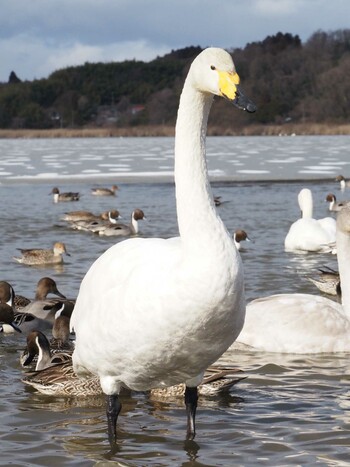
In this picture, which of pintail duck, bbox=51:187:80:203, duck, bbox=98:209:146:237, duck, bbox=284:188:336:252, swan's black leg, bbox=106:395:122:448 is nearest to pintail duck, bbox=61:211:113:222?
duck, bbox=98:209:146:237

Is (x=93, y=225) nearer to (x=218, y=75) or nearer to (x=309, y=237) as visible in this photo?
(x=309, y=237)

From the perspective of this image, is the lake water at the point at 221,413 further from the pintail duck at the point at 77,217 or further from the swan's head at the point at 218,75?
the pintail duck at the point at 77,217

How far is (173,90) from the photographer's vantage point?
386 feet

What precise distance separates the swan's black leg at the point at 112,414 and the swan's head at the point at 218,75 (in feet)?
5.70

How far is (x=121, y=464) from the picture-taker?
5.04 meters

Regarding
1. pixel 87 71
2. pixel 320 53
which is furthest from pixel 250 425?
pixel 87 71

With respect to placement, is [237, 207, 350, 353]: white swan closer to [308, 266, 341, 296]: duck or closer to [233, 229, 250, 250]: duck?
[308, 266, 341, 296]: duck

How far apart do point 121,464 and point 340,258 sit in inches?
123

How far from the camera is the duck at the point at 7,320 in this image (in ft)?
27.0

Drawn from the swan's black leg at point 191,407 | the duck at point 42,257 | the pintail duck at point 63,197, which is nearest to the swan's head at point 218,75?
the swan's black leg at point 191,407

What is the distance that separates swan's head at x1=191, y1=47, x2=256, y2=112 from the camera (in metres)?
4.20

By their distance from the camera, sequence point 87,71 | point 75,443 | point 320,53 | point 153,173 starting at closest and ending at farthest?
1. point 75,443
2. point 153,173
3. point 320,53
4. point 87,71

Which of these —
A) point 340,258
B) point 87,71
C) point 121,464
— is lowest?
point 121,464

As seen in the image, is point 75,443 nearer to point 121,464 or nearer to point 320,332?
point 121,464
